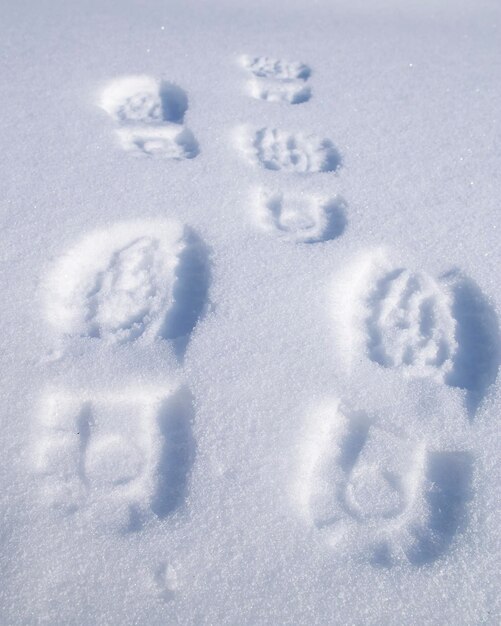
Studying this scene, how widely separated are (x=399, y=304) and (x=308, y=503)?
0.44m

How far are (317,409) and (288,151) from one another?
72cm

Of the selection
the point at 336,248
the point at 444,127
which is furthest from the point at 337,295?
the point at 444,127

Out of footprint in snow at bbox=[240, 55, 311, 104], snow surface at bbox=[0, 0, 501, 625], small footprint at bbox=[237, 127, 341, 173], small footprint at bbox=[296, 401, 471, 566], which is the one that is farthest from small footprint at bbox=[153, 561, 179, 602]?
footprint in snow at bbox=[240, 55, 311, 104]

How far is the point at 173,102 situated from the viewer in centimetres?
150

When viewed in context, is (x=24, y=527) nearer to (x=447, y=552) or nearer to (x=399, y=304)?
(x=447, y=552)

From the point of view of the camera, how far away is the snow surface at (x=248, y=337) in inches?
30.8

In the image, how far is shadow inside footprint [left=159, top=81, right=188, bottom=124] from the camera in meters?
1.45

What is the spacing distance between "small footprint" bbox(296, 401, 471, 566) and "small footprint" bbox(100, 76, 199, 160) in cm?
79

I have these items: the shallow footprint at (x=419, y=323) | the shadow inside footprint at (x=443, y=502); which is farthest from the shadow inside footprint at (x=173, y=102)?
the shadow inside footprint at (x=443, y=502)

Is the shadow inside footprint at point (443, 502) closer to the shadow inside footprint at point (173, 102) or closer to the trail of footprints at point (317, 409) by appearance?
the trail of footprints at point (317, 409)

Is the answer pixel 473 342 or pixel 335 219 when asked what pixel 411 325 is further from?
pixel 335 219

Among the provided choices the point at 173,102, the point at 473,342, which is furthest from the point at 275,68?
the point at 473,342

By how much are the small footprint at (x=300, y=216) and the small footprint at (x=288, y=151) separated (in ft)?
0.36

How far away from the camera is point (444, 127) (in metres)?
1.43
